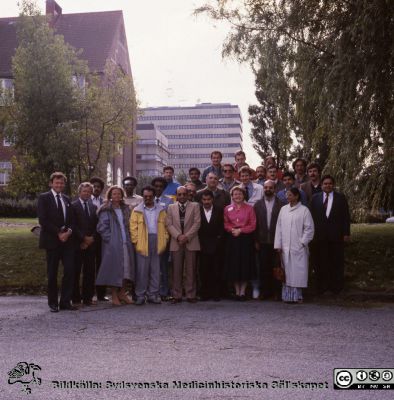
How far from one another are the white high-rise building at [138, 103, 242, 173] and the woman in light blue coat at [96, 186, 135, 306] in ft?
447

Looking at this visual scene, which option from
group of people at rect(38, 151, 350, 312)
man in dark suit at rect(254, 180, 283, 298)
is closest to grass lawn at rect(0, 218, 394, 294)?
group of people at rect(38, 151, 350, 312)

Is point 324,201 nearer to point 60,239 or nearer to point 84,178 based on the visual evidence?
point 60,239

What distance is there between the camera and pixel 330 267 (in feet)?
33.9

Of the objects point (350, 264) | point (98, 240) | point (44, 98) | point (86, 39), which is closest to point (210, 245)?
point (98, 240)

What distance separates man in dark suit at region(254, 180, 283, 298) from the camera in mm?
10258


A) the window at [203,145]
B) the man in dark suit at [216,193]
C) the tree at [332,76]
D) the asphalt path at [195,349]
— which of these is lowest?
the asphalt path at [195,349]

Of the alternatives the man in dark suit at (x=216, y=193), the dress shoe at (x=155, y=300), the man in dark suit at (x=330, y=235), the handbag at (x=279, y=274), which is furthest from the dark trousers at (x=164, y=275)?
the man in dark suit at (x=330, y=235)

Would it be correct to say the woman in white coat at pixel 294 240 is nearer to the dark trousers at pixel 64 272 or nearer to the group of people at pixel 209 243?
the group of people at pixel 209 243

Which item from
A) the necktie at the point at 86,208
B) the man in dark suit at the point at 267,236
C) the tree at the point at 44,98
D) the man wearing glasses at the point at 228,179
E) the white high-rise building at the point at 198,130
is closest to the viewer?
the necktie at the point at 86,208

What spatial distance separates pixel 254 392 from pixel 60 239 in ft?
17.7

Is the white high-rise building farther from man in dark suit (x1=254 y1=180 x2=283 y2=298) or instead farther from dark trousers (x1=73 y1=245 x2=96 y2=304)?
dark trousers (x1=73 y1=245 x2=96 y2=304)

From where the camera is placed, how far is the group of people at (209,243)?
9914mm

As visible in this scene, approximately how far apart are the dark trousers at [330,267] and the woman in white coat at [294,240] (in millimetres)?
562

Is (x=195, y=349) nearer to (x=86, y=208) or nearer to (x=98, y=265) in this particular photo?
(x=86, y=208)
